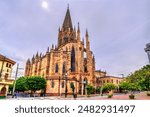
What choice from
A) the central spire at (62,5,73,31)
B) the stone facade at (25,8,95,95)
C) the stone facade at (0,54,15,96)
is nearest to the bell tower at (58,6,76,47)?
the central spire at (62,5,73,31)

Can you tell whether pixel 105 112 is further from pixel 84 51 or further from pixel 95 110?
pixel 84 51

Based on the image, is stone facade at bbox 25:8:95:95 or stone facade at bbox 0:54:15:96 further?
stone facade at bbox 25:8:95:95

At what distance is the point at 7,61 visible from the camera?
19.0m

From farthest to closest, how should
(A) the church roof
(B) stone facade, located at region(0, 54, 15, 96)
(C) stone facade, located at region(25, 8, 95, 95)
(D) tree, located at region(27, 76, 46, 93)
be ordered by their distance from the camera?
(A) the church roof → (C) stone facade, located at region(25, 8, 95, 95) → (D) tree, located at region(27, 76, 46, 93) → (B) stone facade, located at region(0, 54, 15, 96)

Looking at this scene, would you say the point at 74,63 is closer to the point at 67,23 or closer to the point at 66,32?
the point at 66,32

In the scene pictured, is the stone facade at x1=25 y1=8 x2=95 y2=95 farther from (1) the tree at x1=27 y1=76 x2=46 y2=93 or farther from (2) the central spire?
(2) the central spire

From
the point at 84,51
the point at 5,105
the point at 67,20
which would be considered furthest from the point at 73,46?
the point at 5,105

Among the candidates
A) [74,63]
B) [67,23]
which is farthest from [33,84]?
[67,23]

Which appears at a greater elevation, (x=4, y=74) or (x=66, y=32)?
(x=66, y=32)

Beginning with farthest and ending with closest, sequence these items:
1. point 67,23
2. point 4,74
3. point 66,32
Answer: point 67,23 < point 66,32 < point 4,74

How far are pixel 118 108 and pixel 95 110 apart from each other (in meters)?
0.68

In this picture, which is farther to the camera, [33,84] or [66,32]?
[66,32]

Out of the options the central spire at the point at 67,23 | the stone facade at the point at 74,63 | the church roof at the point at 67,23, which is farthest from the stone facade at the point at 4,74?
the church roof at the point at 67,23

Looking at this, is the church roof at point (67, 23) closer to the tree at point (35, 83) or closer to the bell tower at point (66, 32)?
the bell tower at point (66, 32)
